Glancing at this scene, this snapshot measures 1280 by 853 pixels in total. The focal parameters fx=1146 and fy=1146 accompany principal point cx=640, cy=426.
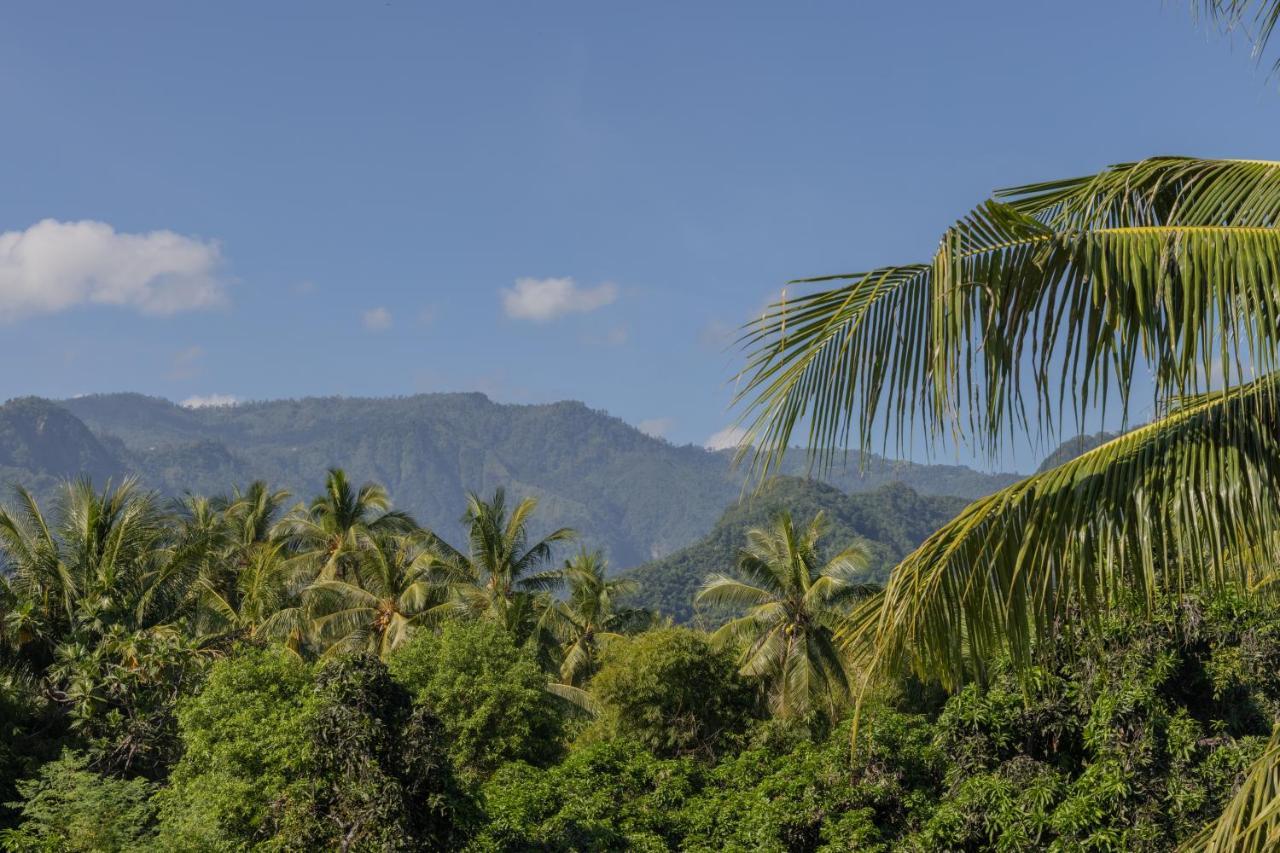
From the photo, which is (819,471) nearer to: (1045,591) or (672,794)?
(1045,591)

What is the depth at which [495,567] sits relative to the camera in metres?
29.0

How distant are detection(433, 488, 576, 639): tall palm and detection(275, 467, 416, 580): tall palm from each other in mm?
2527

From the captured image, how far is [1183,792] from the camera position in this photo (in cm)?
1494

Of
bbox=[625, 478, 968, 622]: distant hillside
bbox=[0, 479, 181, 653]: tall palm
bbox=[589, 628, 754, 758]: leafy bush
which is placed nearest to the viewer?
bbox=[0, 479, 181, 653]: tall palm

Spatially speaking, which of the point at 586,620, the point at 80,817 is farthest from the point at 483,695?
the point at 586,620

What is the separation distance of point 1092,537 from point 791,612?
23.7 m

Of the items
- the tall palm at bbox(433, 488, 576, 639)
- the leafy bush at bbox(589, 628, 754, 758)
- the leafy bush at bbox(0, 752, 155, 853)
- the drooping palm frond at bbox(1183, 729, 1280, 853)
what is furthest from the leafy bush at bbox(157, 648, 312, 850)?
the drooping palm frond at bbox(1183, 729, 1280, 853)

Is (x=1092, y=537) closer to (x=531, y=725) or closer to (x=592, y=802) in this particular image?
(x=592, y=802)

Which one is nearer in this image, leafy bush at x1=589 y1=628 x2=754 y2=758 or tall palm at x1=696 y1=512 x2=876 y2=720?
leafy bush at x1=589 y1=628 x2=754 y2=758

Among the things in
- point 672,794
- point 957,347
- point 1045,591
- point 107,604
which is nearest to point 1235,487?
point 1045,591

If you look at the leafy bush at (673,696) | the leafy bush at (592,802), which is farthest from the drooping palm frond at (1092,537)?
the leafy bush at (673,696)

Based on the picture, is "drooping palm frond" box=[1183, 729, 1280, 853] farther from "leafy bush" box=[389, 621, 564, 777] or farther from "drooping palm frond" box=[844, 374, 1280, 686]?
"leafy bush" box=[389, 621, 564, 777]

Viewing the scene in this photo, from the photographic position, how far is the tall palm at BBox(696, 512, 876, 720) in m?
25.5

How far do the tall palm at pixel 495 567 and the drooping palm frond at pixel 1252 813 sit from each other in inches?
986
